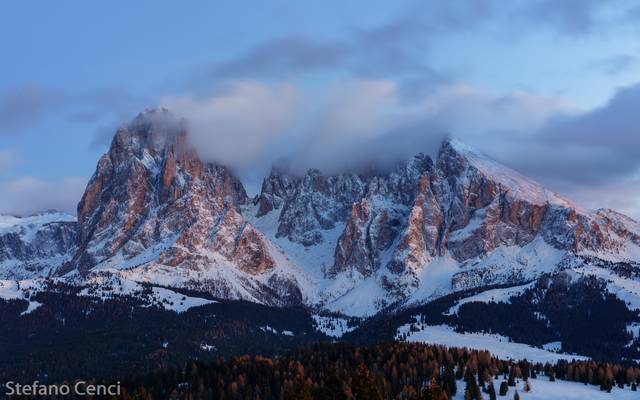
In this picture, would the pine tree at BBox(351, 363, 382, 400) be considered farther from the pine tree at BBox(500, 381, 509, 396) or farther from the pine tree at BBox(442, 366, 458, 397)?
the pine tree at BBox(500, 381, 509, 396)

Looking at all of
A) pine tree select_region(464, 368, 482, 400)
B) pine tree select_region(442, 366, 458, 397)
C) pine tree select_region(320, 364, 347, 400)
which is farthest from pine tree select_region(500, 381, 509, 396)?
pine tree select_region(320, 364, 347, 400)

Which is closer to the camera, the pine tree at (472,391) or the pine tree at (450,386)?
the pine tree at (472,391)

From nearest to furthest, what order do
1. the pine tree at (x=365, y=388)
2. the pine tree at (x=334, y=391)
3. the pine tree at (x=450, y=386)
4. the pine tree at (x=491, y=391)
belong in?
the pine tree at (x=365, y=388) < the pine tree at (x=334, y=391) < the pine tree at (x=491, y=391) < the pine tree at (x=450, y=386)

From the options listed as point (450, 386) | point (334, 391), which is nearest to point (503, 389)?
point (450, 386)

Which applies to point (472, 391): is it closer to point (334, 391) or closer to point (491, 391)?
point (491, 391)

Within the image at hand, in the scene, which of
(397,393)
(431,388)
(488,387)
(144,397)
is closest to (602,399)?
(488,387)

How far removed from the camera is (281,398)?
19950cm

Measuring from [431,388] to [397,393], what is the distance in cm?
6801

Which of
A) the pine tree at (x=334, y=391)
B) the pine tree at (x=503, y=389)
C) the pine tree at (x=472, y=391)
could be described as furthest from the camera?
the pine tree at (x=503, y=389)

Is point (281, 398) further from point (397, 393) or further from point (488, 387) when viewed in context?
point (488, 387)

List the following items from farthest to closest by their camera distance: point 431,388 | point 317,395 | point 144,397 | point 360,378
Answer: point 144,397 → point 317,395 → point 360,378 → point 431,388

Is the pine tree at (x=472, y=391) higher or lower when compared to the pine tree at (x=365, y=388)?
lower

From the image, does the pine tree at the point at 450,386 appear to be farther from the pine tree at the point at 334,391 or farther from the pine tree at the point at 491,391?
the pine tree at the point at 334,391

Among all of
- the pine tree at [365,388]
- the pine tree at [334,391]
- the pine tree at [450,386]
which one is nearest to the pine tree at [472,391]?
the pine tree at [450,386]
